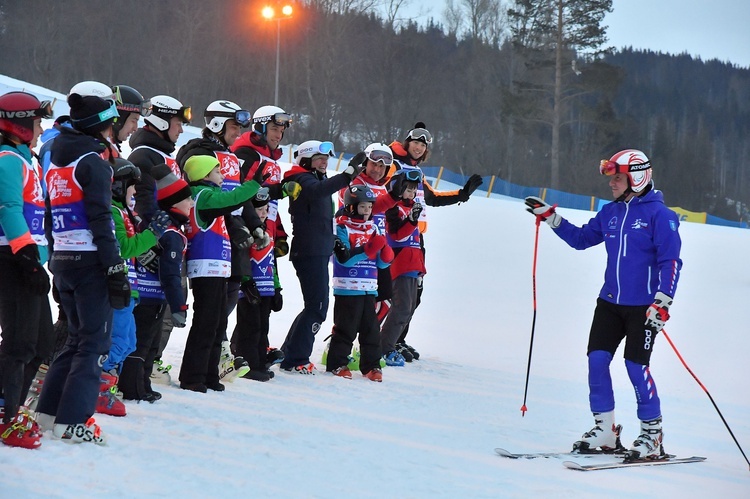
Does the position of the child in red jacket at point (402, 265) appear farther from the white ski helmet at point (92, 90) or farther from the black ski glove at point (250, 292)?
the white ski helmet at point (92, 90)

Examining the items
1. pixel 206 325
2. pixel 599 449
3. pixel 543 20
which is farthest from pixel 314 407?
pixel 543 20

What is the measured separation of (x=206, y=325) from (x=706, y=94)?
119m

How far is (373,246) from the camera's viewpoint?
7789 mm

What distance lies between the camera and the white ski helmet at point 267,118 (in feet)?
24.1

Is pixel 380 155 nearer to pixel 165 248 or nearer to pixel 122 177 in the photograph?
pixel 165 248

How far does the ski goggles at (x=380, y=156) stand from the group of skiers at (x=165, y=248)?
0.02m

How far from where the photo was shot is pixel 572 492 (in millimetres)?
4906

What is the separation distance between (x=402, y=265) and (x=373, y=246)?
0.95 m

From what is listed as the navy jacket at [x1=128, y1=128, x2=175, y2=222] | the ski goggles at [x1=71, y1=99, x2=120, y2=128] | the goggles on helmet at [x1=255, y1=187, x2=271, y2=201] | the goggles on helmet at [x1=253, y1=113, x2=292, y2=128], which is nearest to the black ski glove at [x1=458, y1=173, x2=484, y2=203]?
the goggles on helmet at [x1=253, y1=113, x2=292, y2=128]

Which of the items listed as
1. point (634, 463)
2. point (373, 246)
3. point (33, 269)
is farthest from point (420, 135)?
point (33, 269)

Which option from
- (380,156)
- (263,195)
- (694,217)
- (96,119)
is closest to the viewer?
(96,119)

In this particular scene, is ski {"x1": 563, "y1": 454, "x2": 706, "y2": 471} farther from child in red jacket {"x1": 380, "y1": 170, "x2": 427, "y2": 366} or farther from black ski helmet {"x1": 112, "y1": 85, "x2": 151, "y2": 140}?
black ski helmet {"x1": 112, "y1": 85, "x2": 151, "y2": 140}

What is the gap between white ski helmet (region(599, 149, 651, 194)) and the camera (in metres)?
6.34

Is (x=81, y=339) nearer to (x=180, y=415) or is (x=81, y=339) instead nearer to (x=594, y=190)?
(x=180, y=415)
